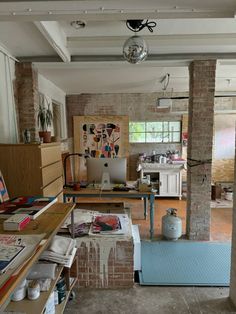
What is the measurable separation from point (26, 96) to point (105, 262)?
2.56 metres

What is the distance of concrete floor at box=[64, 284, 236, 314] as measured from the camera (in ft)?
7.41

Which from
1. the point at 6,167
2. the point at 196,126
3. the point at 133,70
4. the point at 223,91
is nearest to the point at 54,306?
the point at 6,167

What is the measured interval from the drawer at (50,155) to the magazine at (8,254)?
154 centimetres

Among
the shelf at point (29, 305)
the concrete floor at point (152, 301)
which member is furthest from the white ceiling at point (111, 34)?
the concrete floor at point (152, 301)

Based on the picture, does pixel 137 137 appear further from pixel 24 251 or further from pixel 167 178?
pixel 24 251

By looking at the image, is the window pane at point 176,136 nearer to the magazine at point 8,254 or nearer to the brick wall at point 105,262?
the brick wall at point 105,262

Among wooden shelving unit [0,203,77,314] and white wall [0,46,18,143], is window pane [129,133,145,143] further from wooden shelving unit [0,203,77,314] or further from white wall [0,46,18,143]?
wooden shelving unit [0,203,77,314]

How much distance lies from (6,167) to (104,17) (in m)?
1.87

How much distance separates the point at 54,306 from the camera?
5.84ft

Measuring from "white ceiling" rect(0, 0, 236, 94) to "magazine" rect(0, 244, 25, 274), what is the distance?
168 cm

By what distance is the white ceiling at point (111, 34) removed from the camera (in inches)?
70.1

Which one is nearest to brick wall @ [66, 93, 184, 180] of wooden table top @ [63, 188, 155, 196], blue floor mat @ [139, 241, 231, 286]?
wooden table top @ [63, 188, 155, 196]

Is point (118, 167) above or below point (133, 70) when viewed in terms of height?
below

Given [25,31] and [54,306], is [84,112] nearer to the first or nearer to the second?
[25,31]
